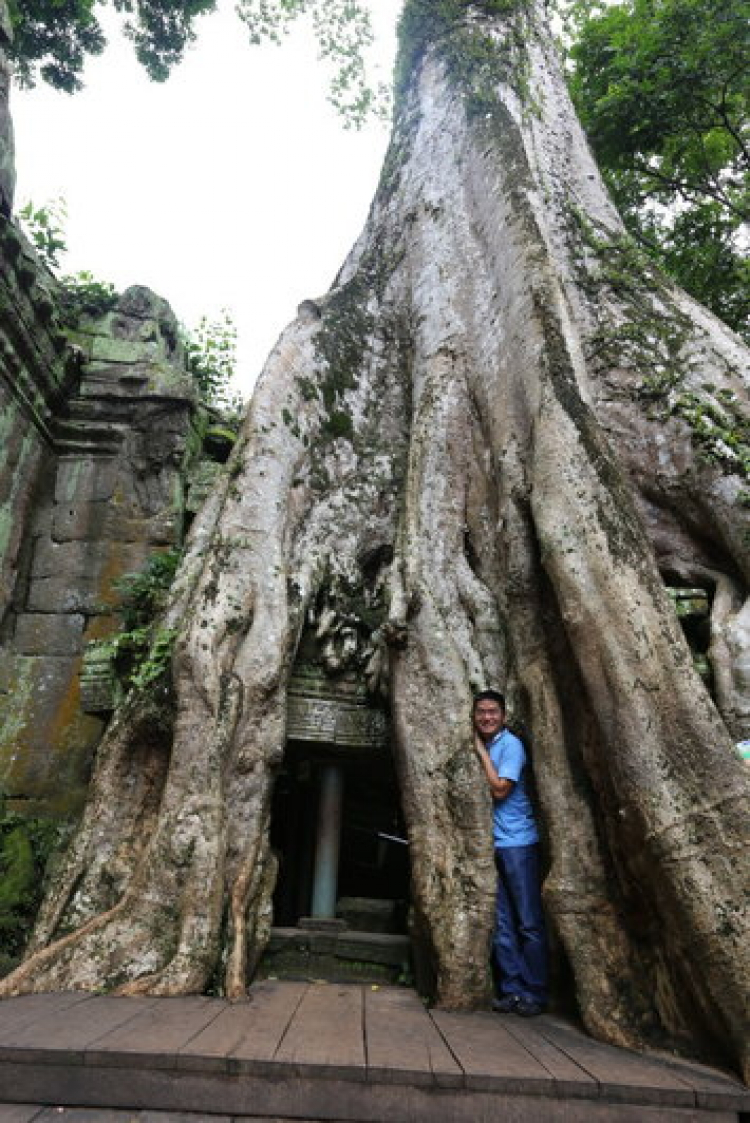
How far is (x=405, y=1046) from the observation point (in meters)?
1.77

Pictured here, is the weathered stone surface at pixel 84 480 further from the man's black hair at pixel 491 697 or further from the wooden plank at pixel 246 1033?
the wooden plank at pixel 246 1033

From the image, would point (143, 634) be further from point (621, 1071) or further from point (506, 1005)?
point (621, 1071)

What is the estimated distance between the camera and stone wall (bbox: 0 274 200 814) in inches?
158

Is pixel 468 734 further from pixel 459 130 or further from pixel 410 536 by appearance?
pixel 459 130

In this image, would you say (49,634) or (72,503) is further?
(72,503)

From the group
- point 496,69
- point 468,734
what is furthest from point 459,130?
point 468,734

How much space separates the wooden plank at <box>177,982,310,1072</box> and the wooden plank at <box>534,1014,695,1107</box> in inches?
29.8

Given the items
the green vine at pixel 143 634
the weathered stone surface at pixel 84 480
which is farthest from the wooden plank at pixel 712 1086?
the weathered stone surface at pixel 84 480

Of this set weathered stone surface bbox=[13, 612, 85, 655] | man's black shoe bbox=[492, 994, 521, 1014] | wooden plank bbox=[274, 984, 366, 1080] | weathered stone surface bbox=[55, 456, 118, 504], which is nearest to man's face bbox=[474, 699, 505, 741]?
man's black shoe bbox=[492, 994, 521, 1014]

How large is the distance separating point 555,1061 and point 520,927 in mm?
740

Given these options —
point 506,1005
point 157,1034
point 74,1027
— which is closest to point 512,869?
point 506,1005

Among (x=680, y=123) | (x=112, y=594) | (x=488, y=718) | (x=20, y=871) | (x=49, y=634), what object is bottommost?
(x=20, y=871)

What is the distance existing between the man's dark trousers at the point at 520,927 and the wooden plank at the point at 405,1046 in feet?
1.12

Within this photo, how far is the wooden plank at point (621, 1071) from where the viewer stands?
1.60 m
